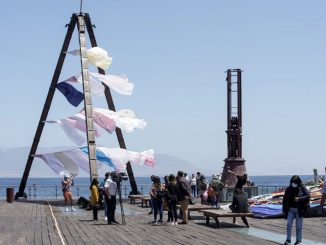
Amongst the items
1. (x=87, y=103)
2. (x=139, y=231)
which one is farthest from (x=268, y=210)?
(x=87, y=103)

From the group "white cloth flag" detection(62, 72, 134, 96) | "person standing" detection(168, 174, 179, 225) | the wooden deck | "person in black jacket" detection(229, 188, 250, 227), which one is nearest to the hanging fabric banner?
"white cloth flag" detection(62, 72, 134, 96)

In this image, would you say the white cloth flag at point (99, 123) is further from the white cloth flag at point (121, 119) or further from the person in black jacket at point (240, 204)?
the person in black jacket at point (240, 204)

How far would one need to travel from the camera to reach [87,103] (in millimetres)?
33062

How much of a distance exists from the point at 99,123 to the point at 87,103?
2807 millimetres

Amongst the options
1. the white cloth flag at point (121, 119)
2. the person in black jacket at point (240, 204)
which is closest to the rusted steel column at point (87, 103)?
the white cloth flag at point (121, 119)

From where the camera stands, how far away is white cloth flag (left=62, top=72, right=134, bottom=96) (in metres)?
36.3

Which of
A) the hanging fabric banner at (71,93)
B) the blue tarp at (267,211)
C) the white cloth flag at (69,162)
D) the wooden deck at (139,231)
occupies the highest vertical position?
the hanging fabric banner at (71,93)

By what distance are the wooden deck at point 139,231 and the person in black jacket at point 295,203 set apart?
893mm

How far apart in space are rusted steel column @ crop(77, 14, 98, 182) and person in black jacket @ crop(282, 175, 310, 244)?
14.6m

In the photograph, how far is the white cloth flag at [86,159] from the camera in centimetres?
3416

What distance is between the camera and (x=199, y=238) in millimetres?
17312

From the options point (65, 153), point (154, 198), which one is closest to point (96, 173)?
point (65, 153)

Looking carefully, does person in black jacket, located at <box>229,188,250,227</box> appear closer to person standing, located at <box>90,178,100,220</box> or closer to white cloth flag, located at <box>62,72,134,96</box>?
person standing, located at <box>90,178,100,220</box>

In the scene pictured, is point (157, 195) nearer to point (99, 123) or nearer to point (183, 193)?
point (183, 193)
